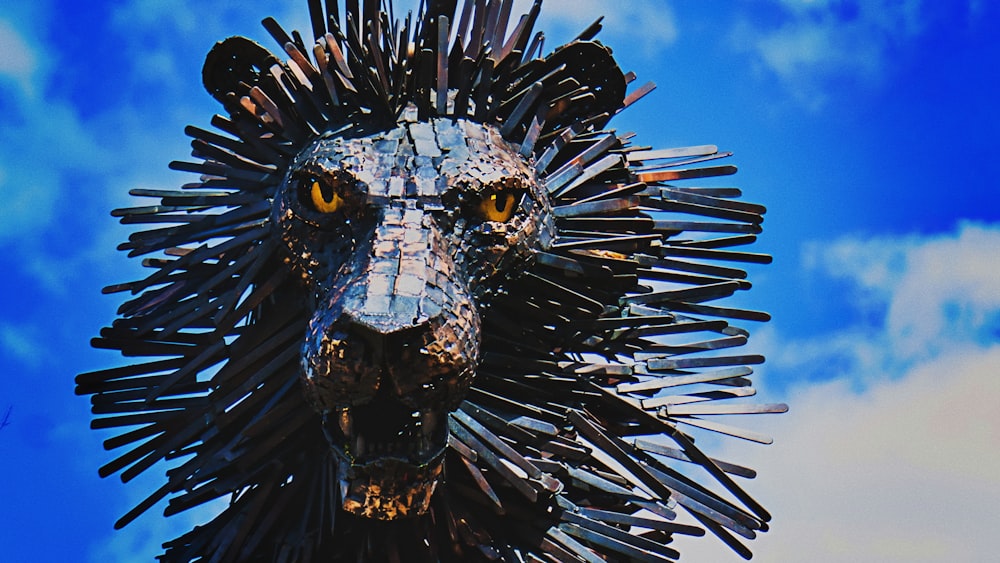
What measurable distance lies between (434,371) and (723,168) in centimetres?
135

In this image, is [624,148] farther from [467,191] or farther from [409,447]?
[409,447]

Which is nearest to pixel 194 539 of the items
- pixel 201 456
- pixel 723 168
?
pixel 201 456

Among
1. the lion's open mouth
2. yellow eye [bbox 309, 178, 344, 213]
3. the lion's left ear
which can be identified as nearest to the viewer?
the lion's open mouth

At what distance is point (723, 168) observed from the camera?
3.75 meters

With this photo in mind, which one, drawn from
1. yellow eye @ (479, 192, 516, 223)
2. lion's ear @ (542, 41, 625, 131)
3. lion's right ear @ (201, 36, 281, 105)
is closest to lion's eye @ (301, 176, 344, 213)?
yellow eye @ (479, 192, 516, 223)

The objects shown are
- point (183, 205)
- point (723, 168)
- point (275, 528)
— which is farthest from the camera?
point (723, 168)

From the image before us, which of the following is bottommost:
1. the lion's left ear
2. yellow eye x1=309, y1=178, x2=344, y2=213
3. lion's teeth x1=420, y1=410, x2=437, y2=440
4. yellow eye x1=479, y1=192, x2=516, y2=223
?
lion's teeth x1=420, y1=410, x2=437, y2=440

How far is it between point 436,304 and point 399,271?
0.37 feet

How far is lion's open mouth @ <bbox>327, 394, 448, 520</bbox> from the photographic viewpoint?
2.79 meters

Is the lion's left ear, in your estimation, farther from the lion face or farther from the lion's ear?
the lion face

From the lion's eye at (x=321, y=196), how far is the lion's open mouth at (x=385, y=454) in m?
0.52

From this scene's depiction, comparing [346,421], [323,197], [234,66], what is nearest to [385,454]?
[346,421]

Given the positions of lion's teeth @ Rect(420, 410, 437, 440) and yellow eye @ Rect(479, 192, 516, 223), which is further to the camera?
yellow eye @ Rect(479, 192, 516, 223)

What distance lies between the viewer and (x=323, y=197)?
3109 millimetres
